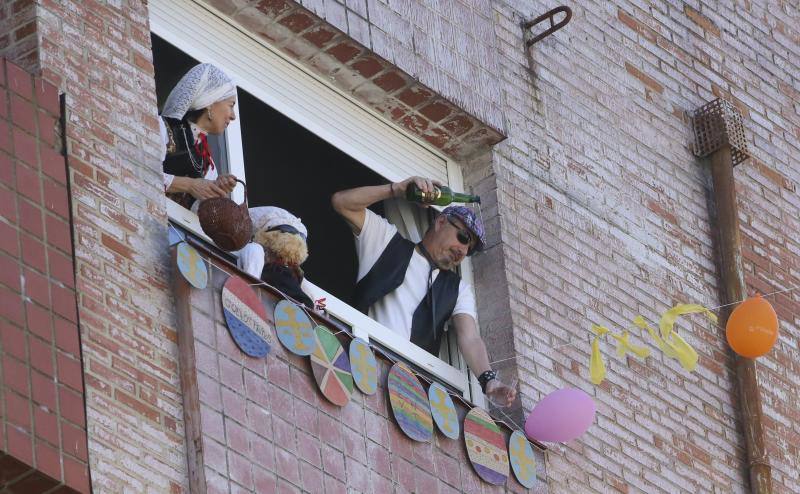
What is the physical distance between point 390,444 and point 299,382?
579mm

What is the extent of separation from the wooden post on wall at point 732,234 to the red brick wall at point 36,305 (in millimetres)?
4642

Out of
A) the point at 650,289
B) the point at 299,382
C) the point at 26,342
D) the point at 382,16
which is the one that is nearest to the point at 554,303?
the point at 650,289

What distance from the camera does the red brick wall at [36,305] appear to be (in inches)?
282

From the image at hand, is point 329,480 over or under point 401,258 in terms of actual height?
under

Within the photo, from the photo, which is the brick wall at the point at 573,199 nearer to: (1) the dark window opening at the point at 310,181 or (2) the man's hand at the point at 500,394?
(2) the man's hand at the point at 500,394

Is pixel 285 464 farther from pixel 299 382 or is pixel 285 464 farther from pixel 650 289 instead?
pixel 650 289

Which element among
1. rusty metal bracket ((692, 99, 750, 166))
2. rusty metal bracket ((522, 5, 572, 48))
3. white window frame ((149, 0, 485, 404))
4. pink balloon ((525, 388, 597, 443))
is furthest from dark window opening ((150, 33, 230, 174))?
rusty metal bracket ((692, 99, 750, 166))

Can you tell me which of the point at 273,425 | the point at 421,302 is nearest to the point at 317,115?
the point at 421,302

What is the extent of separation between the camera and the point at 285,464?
26.7 ft

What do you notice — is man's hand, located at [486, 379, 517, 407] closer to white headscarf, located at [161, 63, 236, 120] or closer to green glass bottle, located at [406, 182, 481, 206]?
green glass bottle, located at [406, 182, 481, 206]

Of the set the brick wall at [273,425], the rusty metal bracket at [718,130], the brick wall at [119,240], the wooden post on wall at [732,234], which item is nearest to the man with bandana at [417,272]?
the brick wall at [273,425]

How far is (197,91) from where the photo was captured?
8.97 metres

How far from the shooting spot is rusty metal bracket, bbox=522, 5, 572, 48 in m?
11.0

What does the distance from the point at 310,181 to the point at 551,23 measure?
157cm
